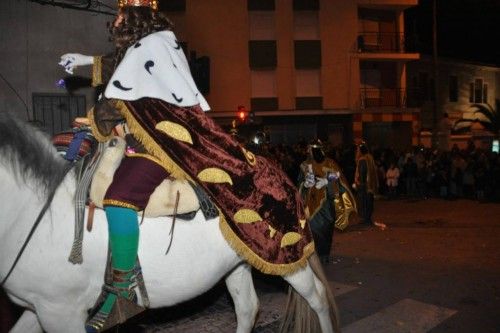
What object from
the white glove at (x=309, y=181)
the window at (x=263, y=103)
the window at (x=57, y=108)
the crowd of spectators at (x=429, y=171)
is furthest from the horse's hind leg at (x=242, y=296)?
the window at (x=263, y=103)

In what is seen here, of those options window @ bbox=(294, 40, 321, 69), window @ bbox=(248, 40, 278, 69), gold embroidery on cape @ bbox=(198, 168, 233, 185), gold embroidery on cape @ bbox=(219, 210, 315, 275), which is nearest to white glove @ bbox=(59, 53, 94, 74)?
gold embroidery on cape @ bbox=(198, 168, 233, 185)

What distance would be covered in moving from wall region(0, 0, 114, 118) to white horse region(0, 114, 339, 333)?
5949 mm

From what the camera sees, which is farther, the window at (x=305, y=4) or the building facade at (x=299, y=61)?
the window at (x=305, y=4)

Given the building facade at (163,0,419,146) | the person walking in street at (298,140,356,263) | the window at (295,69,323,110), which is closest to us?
the person walking in street at (298,140,356,263)

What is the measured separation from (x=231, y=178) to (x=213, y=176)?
16cm

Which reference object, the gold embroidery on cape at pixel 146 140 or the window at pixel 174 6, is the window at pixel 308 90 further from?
the gold embroidery on cape at pixel 146 140

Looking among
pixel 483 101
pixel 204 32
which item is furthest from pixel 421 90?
pixel 204 32

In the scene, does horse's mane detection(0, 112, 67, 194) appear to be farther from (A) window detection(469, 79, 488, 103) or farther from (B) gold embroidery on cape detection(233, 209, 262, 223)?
(A) window detection(469, 79, 488, 103)

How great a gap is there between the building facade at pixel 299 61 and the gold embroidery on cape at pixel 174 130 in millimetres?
24704

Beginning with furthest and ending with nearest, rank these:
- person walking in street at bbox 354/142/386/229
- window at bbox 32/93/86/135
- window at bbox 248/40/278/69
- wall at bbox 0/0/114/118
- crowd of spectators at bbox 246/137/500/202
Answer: window at bbox 248/40/278/69 → crowd of spectators at bbox 246/137/500/202 → person walking in street at bbox 354/142/386/229 → window at bbox 32/93/86/135 → wall at bbox 0/0/114/118

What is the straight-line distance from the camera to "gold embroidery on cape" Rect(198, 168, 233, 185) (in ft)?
11.2

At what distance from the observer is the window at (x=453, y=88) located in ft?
121

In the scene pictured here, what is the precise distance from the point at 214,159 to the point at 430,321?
3713 millimetres

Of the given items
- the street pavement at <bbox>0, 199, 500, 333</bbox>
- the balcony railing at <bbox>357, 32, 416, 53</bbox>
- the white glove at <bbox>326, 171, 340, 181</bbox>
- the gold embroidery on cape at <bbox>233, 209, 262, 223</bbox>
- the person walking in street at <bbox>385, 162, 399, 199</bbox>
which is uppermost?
the balcony railing at <bbox>357, 32, 416, 53</bbox>
